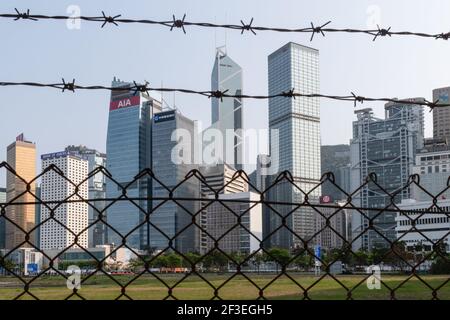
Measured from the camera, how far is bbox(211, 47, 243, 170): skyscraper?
153625mm

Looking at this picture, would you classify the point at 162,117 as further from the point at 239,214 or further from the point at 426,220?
the point at 239,214

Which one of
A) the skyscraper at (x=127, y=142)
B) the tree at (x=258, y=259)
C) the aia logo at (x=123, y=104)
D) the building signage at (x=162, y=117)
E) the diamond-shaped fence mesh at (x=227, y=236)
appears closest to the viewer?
the diamond-shaped fence mesh at (x=227, y=236)

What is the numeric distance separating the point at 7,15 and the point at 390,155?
14822 cm

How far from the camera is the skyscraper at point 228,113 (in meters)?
154

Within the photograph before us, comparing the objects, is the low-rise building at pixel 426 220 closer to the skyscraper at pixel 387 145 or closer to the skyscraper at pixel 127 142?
the skyscraper at pixel 127 142

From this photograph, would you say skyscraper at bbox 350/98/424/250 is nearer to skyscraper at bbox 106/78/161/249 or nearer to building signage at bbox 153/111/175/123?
building signage at bbox 153/111/175/123

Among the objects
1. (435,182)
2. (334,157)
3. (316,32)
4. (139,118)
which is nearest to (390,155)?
(435,182)

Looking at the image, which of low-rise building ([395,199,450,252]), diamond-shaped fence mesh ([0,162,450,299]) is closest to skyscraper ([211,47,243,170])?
diamond-shaped fence mesh ([0,162,450,299])

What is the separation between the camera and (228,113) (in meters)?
187

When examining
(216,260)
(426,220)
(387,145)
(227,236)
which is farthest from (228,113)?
(426,220)

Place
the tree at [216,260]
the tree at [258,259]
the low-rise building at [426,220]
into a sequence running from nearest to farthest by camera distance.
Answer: the low-rise building at [426,220]
the tree at [258,259]
the tree at [216,260]

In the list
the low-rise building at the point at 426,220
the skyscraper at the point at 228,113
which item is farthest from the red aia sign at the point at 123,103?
the low-rise building at the point at 426,220

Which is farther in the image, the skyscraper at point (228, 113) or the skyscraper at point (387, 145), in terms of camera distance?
the skyscraper at point (228, 113)

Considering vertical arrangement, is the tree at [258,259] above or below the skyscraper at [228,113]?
below
